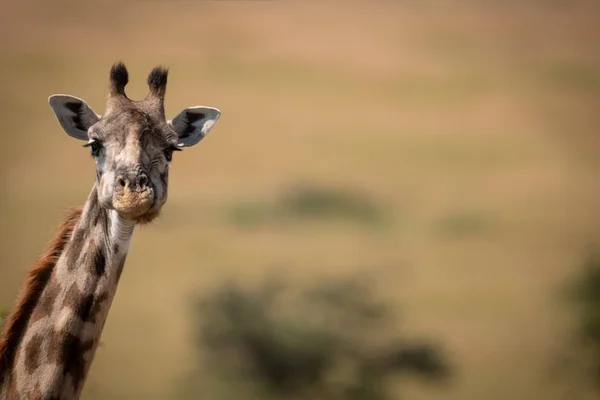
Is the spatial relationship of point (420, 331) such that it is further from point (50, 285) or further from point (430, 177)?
point (50, 285)

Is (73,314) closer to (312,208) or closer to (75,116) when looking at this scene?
(75,116)

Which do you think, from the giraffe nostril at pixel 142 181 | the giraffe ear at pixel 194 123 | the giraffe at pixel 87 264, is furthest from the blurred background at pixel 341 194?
the giraffe nostril at pixel 142 181

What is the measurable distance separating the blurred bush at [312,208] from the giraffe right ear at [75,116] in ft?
122

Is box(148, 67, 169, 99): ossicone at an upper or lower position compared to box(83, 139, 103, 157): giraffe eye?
upper

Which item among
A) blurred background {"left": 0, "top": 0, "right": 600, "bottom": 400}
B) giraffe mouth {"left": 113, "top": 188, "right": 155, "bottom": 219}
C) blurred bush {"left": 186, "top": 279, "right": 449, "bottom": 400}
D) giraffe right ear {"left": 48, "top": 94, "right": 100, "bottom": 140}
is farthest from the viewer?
blurred background {"left": 0, "top": 0, "right": 600, "bottom": 400}

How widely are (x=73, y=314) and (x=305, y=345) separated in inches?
875

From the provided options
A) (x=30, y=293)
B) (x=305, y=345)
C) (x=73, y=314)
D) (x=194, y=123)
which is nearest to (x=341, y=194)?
(x=305, y=345)

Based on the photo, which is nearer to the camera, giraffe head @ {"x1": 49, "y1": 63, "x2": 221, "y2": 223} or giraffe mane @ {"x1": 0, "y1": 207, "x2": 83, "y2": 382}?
giraffe head @ {"x1": 49, "y1": 63, "x2": 221, "y2": 223}

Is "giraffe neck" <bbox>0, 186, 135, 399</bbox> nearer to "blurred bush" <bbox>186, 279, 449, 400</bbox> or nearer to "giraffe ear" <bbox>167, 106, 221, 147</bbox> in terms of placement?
"giraffe ear" <bbox>167, 106, 221, 147</bbox>

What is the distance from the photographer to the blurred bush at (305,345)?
99.9 feet

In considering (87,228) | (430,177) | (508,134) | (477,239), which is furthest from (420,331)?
(87,228)

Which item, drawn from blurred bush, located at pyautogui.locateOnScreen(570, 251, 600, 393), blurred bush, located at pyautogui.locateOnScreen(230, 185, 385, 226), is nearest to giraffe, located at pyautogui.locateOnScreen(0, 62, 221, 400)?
blurred bush, located at pyautogui.locateOnScreen(570, 251, 600, 393)

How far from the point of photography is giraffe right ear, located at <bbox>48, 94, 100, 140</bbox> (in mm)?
9984

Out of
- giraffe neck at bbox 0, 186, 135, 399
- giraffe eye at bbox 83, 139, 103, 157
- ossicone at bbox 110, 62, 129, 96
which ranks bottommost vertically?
giraffe neck at bbox 0, 186, 135, 399
